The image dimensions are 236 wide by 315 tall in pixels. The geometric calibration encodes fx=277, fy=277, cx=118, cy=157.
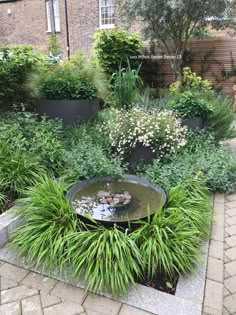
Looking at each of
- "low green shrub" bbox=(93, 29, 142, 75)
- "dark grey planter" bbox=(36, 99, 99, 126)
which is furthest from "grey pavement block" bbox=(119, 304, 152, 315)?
"low green shrub" bbox=(93, 29, 142, 75)

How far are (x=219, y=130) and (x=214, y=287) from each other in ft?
9.27

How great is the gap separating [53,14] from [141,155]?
1318 centimetres

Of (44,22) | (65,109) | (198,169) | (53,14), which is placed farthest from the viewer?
(44,22)

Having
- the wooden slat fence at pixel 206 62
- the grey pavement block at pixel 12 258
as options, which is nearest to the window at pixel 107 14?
the wooden slat fence at pixel 206 62

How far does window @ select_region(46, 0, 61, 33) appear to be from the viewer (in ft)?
45.2

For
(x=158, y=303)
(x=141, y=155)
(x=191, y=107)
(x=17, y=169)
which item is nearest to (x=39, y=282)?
(x=158, y=303)

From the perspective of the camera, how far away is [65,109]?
4.09 metres

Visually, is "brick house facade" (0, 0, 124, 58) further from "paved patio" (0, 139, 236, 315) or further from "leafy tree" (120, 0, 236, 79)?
"paved patio" (0, 139, 236, 315)

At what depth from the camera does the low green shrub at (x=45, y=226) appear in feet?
6.26

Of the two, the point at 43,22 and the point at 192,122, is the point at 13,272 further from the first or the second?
the point at 43,22

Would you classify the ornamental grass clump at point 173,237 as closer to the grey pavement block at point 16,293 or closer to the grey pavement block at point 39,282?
the grey pavement block at point 39,282

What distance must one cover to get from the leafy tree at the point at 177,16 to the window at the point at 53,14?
756cm

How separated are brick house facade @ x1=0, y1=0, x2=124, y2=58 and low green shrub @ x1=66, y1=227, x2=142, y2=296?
37.4 ft

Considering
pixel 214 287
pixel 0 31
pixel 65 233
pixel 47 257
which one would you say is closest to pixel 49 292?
pixel 47 257
